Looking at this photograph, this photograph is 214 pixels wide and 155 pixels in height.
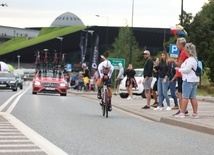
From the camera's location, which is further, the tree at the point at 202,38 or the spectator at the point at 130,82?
the tree at the point at 202,38

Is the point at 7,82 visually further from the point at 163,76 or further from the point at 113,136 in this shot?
the point at 113,136

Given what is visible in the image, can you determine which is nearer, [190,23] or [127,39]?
[190,23]

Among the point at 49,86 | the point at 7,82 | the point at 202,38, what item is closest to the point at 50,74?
the point at 49,86

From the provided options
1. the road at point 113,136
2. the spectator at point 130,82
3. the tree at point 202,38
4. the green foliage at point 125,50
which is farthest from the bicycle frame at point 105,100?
the green foliage at point 125,50

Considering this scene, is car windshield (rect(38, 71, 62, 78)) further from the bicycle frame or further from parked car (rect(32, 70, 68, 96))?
the bicycle frame

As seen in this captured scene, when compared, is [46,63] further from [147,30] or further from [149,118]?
[147,30]

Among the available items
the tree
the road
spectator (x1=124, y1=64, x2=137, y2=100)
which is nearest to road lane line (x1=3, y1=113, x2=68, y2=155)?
the road

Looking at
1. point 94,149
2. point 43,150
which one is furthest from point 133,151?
point 43,150

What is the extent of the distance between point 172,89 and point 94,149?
998 centimetres

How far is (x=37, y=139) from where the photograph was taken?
9.88m

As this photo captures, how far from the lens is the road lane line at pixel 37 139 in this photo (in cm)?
847

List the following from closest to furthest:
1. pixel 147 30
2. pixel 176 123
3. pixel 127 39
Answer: pixel 176 123, pixel 127 39, pixel 147 30

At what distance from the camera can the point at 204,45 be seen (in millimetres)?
50625

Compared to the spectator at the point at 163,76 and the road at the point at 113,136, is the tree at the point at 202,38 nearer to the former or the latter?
the spectator at the point at 163,76
